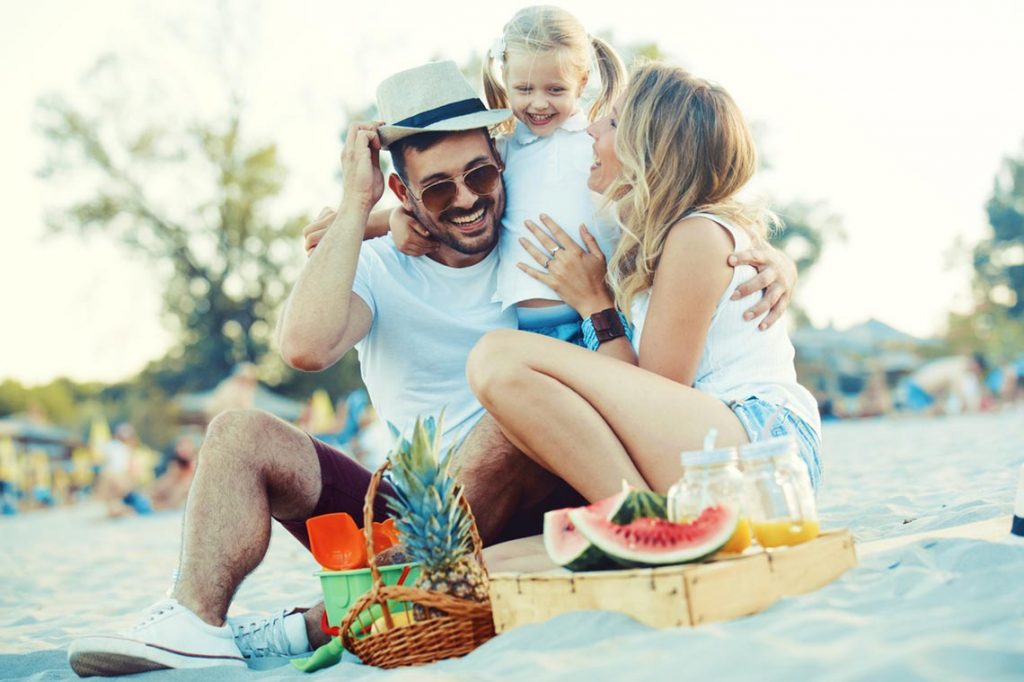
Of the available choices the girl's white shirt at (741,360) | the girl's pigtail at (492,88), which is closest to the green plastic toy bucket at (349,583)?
the girl's white shirt at (741,360)

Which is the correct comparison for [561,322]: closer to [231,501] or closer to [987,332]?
[231,501]

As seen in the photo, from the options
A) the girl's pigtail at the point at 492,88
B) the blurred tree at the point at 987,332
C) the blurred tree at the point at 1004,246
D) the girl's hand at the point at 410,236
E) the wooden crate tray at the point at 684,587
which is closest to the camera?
the wooden crate tray at the point at 684,587

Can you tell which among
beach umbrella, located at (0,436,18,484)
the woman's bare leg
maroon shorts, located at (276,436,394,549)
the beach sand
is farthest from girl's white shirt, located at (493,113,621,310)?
beach umbrella, located at (0,436,18,484)

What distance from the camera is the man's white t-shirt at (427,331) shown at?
14.0 ft

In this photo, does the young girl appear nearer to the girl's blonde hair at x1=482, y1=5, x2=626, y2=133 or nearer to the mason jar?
the girl's blonde hair at x1=482, y1=5, x2=626, y2=133

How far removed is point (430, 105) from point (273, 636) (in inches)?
86.5

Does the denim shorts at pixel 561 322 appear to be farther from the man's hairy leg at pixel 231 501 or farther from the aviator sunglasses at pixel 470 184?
the man's hairy leg at pixel 231 501

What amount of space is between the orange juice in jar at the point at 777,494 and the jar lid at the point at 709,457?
6cm

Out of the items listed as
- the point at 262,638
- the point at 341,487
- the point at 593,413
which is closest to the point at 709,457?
the point at 593,413

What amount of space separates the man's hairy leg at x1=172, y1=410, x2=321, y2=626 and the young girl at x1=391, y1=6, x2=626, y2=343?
1063mm

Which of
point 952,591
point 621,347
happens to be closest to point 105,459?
point 621,347

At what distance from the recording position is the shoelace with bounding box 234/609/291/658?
358cm

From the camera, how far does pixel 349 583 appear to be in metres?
3.31

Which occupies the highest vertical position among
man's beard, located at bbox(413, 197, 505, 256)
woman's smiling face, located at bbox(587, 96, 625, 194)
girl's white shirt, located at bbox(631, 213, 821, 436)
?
woman's smiling face, located at bbox(587, 96, 625, 194)
